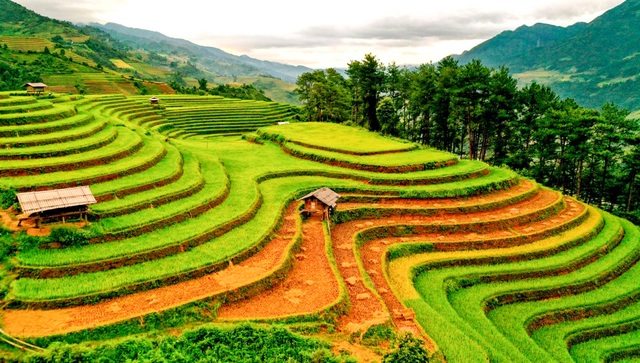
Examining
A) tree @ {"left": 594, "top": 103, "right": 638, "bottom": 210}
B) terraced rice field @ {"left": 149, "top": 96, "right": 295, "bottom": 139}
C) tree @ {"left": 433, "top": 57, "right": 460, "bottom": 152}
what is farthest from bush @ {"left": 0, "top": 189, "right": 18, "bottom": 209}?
tree @ {"left": 594, "top": 103, "right": 638, "bottom": 210}

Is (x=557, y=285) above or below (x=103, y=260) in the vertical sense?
below

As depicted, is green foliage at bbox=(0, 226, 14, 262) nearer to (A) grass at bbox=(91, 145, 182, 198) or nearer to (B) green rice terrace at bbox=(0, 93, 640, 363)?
(B) green rice terrace at bbox=(0, 93, 640, 363)

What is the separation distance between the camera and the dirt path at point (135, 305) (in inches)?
400

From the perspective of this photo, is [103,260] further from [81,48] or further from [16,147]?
[81,48]

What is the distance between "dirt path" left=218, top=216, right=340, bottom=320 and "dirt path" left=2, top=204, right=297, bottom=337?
665 millimetres

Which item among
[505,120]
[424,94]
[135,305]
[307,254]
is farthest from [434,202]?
[424,94]

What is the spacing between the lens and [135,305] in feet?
37.3

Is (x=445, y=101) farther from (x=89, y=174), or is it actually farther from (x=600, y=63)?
(x=600, y=63)

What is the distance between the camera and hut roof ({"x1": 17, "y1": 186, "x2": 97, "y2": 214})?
13398 millimetres

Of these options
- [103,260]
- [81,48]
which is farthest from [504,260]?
[81,48]

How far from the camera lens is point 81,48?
12000cm

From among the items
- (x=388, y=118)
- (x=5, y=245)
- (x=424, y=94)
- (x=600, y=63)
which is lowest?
(x=5, y=245)

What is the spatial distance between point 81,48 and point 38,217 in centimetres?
13160

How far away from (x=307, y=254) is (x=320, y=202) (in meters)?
3.74
